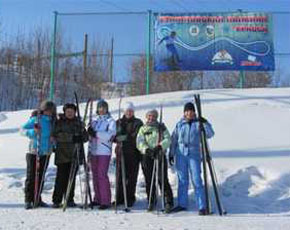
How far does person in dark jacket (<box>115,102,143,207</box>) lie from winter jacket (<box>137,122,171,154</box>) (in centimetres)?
22

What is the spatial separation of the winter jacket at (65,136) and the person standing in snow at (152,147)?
1.00 meters

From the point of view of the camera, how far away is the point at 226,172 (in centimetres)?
1089

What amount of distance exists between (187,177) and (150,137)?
0.87 meters

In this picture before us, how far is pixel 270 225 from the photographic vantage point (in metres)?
8.11

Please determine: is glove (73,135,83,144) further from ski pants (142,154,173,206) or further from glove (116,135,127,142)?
ski pants (142,154,173,206)

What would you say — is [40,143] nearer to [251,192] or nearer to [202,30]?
[251,192]

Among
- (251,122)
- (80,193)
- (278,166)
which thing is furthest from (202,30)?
(80,193)

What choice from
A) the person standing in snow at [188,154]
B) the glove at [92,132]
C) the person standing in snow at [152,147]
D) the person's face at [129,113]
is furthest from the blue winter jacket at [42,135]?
the person standing in snow at [188,154]

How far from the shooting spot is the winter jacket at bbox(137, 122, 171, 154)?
9.36 meters

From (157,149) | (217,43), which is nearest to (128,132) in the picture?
(157,149)

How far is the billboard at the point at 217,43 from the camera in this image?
Result: 18250mm

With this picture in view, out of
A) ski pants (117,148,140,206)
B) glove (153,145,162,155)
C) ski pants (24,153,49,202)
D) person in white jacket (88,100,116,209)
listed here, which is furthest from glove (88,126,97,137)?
glove (153,145,162,155)

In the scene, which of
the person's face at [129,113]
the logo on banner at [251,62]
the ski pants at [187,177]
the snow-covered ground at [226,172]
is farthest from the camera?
the logo on banner at [251,62]

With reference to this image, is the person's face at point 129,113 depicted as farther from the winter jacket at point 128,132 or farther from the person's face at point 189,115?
the person's face at point 189,115
